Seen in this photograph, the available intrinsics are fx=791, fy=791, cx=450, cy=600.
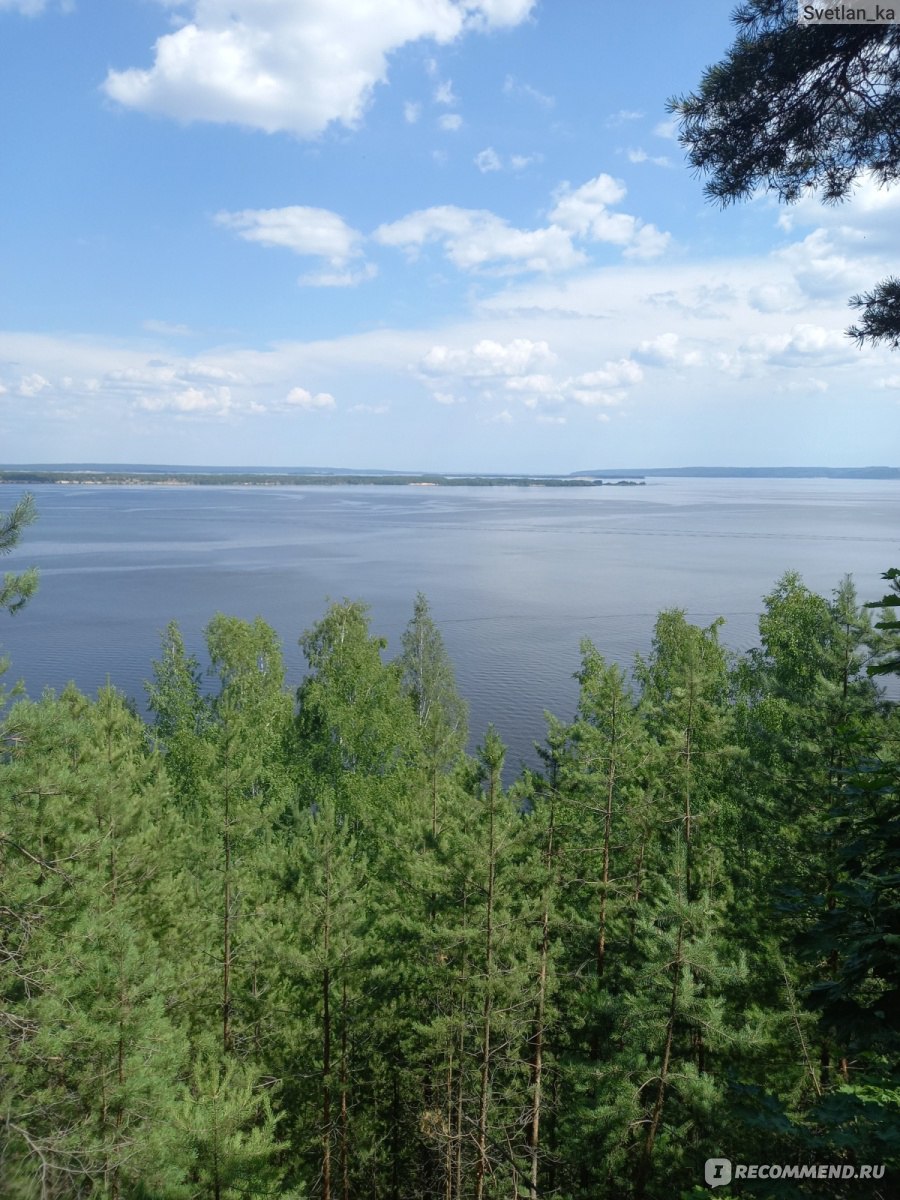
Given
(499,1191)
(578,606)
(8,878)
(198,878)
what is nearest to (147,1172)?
(8,878)

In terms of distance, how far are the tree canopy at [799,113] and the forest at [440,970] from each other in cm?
486

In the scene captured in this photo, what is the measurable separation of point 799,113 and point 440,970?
10460mm

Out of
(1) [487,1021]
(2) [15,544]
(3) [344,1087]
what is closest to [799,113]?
(2) [15,544]

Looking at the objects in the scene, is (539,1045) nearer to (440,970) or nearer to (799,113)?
(440,970)

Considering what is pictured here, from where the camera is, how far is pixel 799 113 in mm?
6559

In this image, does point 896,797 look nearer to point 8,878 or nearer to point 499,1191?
point 8,878

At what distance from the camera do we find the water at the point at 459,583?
1692 inches

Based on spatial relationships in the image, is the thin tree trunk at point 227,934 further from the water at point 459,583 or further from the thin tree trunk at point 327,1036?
the water at point 459,583

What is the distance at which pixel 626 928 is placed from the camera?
440 inches

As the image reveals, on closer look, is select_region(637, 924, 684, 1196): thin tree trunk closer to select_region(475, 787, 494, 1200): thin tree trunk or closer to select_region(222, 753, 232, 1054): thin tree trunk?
select_region(475, 787, 494, 1200): thin tree trunk

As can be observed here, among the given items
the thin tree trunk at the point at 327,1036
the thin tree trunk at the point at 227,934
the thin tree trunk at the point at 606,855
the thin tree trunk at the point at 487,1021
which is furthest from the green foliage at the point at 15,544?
the thin tree trunk at the point at 606,855

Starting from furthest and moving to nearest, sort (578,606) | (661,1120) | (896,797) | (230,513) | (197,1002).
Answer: (230,513) < (578,606) < (197,1002) < (661,1120) < (896,797)

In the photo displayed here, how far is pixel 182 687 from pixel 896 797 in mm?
27443

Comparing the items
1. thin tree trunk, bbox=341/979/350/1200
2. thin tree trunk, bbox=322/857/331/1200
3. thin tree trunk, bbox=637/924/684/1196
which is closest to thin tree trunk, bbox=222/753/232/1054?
thin tree trunk, bbox=322/857/331/1200
